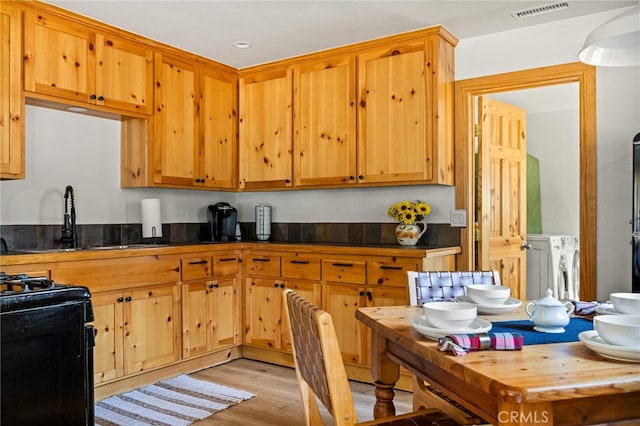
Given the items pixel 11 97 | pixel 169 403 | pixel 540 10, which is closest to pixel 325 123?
pixel 540 10

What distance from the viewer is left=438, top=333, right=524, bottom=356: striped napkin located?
1.42 m

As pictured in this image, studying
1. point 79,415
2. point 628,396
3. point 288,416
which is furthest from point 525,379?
point 288,416

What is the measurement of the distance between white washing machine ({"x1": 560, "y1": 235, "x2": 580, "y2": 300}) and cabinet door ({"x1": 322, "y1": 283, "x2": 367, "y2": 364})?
2.99m

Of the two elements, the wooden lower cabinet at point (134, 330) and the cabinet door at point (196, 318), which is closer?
the wooden lower cabinet at point (134, 330)

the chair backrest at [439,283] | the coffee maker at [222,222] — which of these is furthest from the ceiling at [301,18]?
the chair backrest at [439,283]

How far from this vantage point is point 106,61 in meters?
3.52

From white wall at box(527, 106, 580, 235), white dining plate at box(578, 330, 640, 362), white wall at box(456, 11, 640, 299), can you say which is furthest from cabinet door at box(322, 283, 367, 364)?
white wall at box(527, 106, 580, 235)

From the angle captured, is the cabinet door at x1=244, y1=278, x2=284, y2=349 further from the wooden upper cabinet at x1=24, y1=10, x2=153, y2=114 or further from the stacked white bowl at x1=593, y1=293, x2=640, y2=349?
the stacked white bowl at x1=593, y1=293, x2=640, y2=349

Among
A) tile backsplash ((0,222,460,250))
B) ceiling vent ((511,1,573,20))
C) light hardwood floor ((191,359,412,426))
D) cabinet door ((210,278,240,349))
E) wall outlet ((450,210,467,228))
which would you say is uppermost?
ceiling vent ((511,1,573,20))

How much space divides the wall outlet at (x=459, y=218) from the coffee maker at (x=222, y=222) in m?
1.87

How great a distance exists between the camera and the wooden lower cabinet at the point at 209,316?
3.73 meters

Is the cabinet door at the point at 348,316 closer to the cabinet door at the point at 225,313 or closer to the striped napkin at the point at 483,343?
the cabinet door at the point at 225,313

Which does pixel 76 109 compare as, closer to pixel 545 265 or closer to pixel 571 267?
pixel 545 265

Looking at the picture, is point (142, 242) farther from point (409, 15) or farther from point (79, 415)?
point (409, 15)
